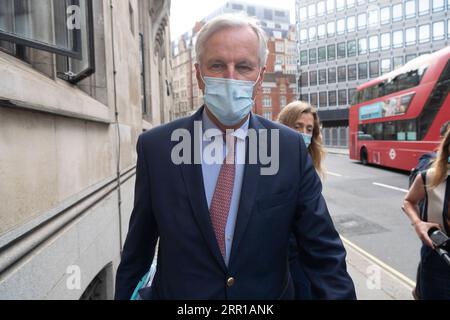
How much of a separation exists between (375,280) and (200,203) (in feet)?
11.1

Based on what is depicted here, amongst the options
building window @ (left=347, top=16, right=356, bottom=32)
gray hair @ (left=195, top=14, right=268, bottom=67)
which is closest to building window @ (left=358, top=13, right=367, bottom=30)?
building window @ (left=347, top=16, right=356, bottom=32)

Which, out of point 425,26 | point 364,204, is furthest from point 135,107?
point 425,26

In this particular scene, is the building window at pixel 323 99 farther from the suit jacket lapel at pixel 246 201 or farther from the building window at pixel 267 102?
the suit jacket lapel at pixel 246 201

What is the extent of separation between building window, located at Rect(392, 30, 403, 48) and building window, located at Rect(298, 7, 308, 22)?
40.7 feet

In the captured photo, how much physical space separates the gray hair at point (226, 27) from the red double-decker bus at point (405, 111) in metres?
11.4

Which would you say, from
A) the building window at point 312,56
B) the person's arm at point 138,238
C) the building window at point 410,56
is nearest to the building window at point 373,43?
the building window at point 410,56

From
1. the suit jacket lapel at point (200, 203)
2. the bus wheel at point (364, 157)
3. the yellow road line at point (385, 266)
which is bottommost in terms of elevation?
the yellow road line at point (385, 266)

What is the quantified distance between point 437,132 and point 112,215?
11643 mm

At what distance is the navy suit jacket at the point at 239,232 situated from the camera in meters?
1.37

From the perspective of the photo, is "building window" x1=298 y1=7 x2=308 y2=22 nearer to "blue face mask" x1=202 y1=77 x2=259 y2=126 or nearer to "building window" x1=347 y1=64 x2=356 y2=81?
"building window" x1=347 y1=64 x2=356 y2=81

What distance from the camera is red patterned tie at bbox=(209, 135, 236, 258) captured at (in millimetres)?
1403

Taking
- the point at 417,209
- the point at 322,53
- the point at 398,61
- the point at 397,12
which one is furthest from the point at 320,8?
the point at 417,209

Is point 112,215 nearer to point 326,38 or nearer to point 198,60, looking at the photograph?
point 198,60

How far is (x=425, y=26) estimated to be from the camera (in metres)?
36.7
